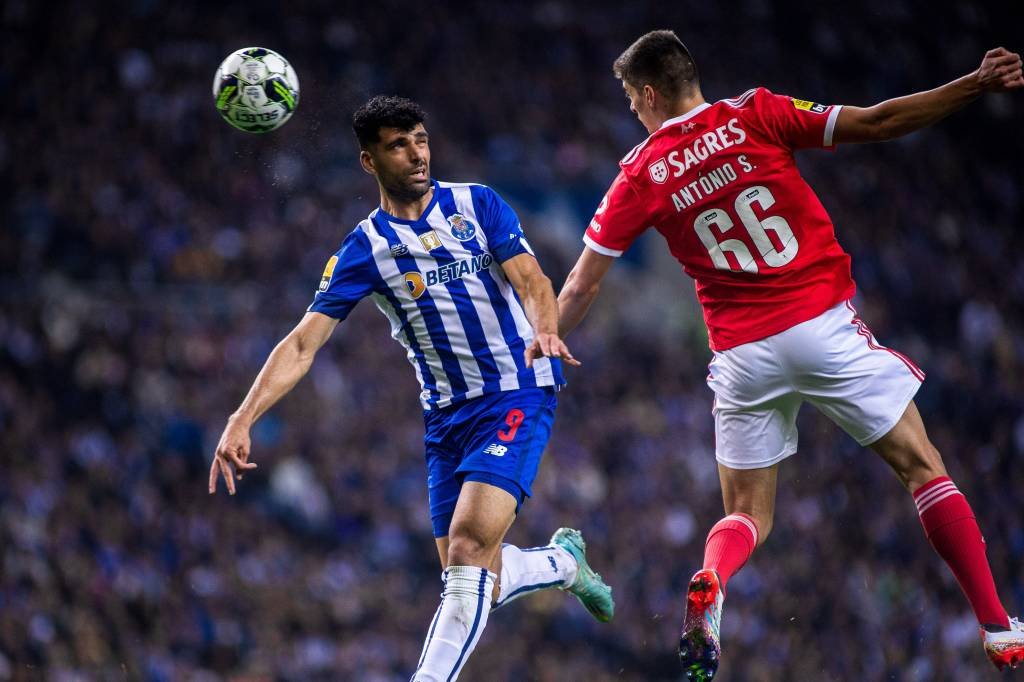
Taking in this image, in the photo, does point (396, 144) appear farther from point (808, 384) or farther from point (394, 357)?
point (394, 357)

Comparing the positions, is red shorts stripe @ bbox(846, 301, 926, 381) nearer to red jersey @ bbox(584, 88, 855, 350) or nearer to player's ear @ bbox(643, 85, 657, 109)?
red jersey @ bbox(584, 88, 855, 350)

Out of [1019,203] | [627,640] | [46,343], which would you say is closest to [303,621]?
[627,640]

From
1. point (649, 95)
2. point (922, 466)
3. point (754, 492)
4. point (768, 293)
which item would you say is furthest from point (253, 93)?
point (922, 466)

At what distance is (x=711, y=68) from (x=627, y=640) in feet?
36.8

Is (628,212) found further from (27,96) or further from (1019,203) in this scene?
(1019,203)

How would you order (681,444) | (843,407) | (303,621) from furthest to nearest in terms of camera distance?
(681,444)
(303,621)
(843,407)

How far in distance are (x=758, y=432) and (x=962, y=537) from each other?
95 cm

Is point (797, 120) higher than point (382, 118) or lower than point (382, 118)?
lower

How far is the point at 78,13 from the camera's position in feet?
59.2

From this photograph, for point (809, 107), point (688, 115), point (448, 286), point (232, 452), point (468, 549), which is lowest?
point (468, 549)

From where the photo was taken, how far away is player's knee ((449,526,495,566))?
17.1 feet

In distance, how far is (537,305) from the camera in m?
5.32

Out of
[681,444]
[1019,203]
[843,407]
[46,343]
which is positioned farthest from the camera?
[1019,203]

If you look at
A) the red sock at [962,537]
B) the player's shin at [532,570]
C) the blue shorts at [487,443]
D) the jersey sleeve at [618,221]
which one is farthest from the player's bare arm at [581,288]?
the red sock at [962,537]
